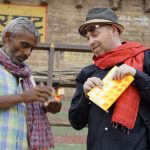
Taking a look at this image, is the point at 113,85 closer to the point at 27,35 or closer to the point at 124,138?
the point at 124,138

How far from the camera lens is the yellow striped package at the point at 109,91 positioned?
2617mm

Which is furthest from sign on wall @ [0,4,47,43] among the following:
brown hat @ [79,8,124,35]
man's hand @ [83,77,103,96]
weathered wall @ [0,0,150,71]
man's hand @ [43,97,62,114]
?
man's hand @ [83,77,103,96]

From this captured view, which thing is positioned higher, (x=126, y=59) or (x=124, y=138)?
(x=126, y=59)

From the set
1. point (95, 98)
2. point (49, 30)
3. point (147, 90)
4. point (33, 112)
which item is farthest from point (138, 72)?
point (49, 30)

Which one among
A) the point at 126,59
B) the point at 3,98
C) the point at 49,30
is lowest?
the point at 49,30

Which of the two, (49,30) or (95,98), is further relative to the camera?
(49,30)

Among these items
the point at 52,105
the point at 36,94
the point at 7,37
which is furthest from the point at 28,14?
the point at 36,94

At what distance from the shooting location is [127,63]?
2744 mm

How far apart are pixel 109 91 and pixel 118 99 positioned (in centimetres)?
7

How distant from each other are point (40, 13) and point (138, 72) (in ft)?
26.3

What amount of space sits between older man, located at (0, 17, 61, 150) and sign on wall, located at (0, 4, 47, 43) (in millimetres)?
7463

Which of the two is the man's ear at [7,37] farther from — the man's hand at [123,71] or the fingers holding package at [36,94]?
the man's hand at [123,71]

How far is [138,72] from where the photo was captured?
105 inches

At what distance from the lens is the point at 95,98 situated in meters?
2.65
